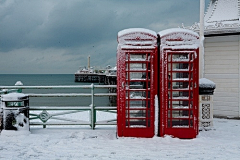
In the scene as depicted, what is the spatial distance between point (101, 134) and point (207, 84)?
314cm

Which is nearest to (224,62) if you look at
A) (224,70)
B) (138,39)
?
(224,70)

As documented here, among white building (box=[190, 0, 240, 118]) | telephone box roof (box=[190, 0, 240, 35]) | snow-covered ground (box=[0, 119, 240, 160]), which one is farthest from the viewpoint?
white building (box=[190, 0, 240, 118])

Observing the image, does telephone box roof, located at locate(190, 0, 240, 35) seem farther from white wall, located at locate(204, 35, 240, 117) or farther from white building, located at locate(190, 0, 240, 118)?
white wall, located at locate(204, 35, 240, 117)

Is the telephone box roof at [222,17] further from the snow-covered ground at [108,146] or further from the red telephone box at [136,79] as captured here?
the red telephone box at [136,79]

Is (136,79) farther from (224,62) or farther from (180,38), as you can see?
(224,62)

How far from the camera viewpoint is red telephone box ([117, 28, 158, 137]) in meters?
5.77

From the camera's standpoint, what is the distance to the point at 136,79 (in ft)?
19.0

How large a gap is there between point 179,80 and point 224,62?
161 inches

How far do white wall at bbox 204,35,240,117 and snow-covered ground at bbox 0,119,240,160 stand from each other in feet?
8.46

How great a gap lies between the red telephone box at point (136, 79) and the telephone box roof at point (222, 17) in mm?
4020

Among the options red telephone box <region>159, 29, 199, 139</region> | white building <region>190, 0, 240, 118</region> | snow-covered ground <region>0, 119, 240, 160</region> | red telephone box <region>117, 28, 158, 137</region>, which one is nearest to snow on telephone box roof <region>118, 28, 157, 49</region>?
red telephone box <region>117, 28, 158, 137</region>

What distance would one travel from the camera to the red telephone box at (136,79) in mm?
5770

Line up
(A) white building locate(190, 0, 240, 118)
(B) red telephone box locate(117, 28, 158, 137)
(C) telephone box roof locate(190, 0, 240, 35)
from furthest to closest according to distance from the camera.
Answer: (A) white building locate(190, 0, 240, 118) → (C) telephone box roof locate(190, 0, 240, 35) → (B) red telephone box locate(117, 28, 158, 137)

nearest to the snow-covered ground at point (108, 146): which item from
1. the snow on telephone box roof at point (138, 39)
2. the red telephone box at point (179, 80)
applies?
the red telephone box at point (179, 80)
